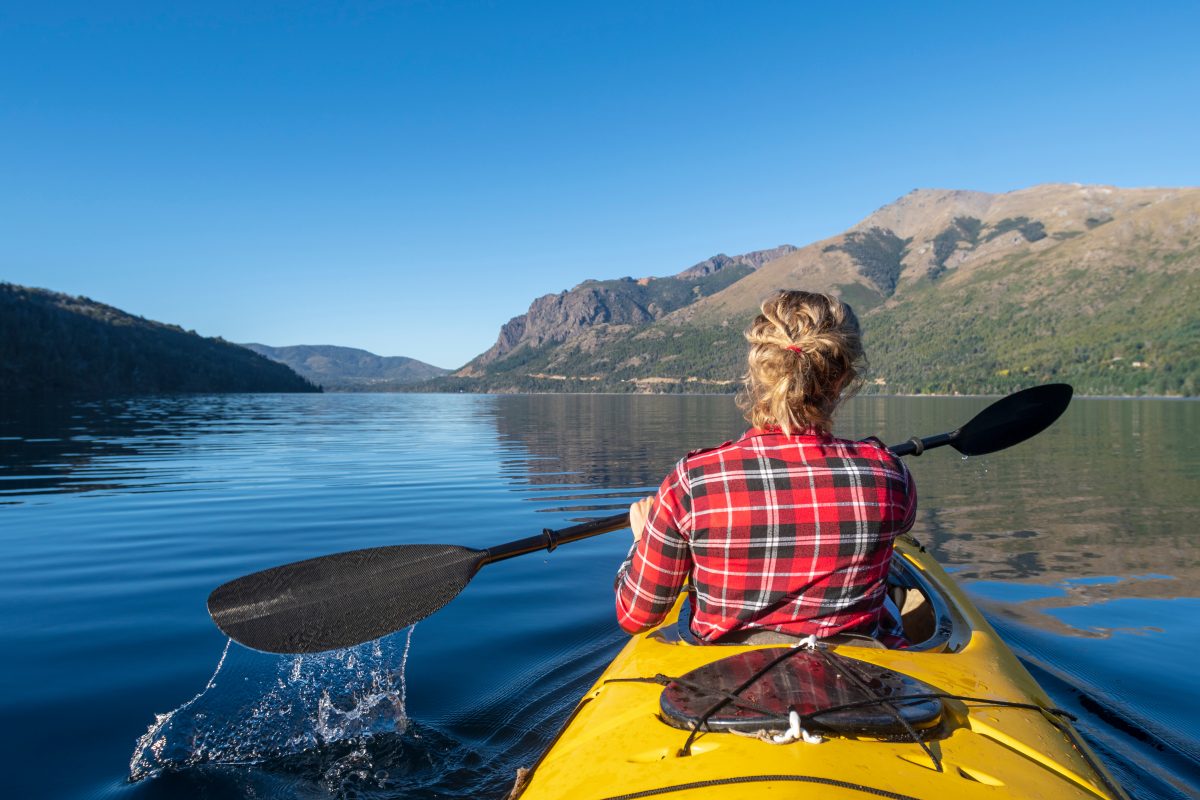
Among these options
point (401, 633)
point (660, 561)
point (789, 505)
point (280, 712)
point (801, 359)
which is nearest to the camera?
point (789, 505)

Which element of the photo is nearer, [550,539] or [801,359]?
[801,359]

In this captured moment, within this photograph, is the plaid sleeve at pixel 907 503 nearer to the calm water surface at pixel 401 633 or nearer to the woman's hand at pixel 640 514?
the woman's hand at pixel 640 514

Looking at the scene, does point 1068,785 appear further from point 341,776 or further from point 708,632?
point 341,776

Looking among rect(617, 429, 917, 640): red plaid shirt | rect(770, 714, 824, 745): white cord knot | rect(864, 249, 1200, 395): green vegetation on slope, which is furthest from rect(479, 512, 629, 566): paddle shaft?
rect(864, 249, 1200, 395): green vegetation on slope

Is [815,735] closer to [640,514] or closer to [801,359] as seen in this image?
[801,359]

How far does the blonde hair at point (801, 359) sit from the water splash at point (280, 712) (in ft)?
12.3

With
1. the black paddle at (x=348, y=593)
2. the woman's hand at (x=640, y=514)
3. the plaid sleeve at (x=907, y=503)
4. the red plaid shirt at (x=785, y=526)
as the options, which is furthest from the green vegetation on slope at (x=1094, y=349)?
the red plaid shirt at (x=785, y=526)

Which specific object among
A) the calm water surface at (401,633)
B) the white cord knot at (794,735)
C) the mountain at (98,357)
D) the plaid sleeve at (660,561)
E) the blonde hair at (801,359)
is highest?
the mountain at (98,357)

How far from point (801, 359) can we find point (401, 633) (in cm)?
613

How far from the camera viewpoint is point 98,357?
3974 inches

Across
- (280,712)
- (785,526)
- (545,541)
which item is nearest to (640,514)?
(785,526)

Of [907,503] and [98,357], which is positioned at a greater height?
[98,357]

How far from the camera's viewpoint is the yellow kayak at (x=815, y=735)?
2.24m

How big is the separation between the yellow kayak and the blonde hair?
91 cm
